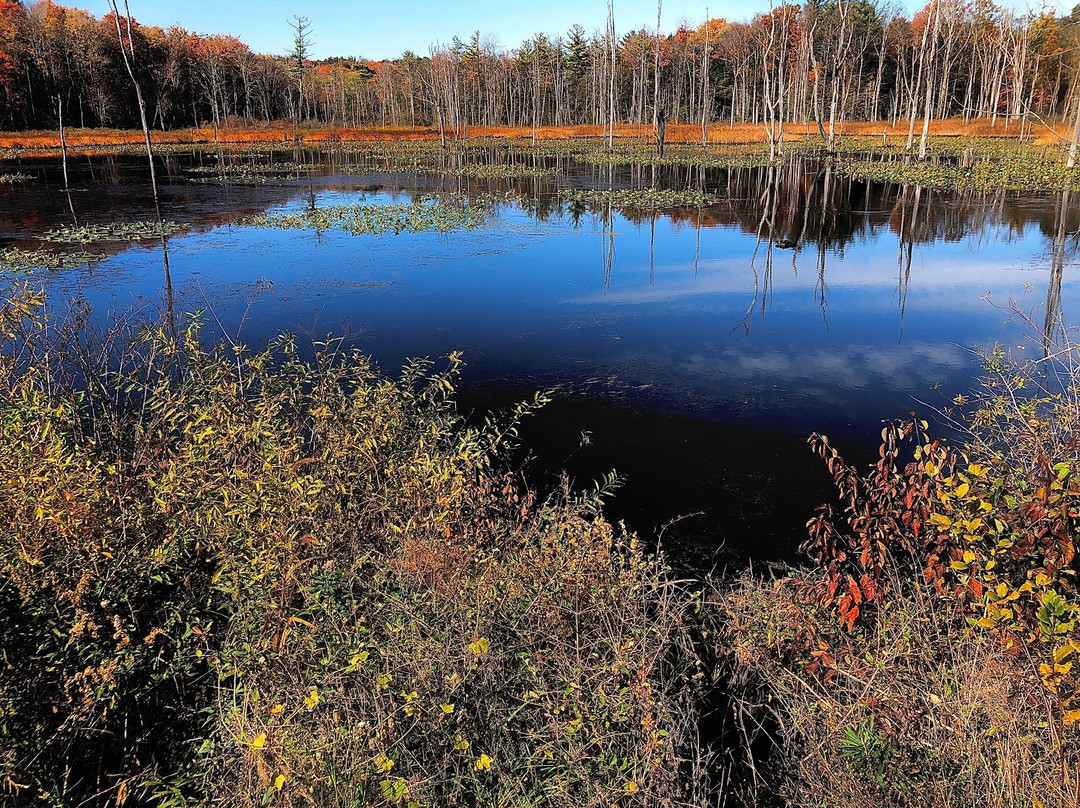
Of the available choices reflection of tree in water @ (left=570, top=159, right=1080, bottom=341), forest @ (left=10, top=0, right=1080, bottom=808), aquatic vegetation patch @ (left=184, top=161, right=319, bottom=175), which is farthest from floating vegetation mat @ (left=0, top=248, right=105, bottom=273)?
aquatic vegetation patch @ (left=184, top=161, right=319, bottom=175)

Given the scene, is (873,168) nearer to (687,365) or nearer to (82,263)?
(687,365)

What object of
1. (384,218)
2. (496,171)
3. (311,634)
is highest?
(496,171)

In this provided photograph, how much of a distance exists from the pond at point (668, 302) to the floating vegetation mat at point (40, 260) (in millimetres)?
304

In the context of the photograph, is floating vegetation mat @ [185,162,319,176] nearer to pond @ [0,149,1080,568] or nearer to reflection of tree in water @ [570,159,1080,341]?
pond @ [0,149,1080,568]

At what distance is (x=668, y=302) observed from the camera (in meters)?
12.8

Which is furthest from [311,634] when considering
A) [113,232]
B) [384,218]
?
[384,218]

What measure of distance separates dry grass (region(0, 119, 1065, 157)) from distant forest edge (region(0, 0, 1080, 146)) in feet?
5.22

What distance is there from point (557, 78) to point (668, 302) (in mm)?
55056

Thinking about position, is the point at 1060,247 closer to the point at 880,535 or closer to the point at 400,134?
the point at 880,535

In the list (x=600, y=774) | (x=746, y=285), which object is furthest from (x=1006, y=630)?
(x=746, y=285)

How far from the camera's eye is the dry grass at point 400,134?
5200cm

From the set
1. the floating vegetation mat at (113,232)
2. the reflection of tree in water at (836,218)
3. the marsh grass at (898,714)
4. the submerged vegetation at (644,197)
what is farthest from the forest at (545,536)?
the submerged vegetation at (644,197)

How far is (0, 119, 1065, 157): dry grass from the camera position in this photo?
5200 centimetres

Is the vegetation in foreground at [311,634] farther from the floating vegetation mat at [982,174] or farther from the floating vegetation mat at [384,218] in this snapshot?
the floating vegetation mat at [982,174]
